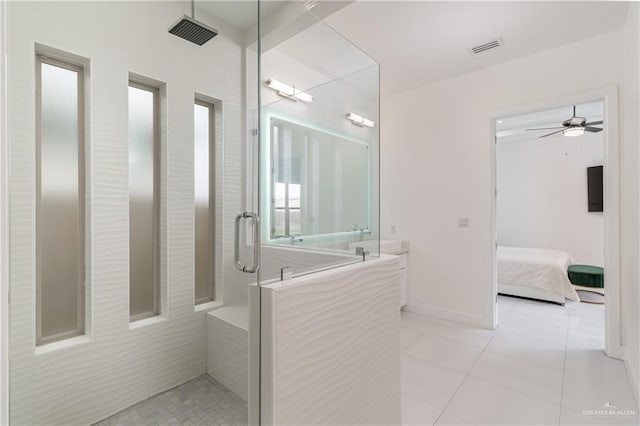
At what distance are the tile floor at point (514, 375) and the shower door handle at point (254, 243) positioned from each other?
1.38m

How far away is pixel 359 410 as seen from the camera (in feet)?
4.59

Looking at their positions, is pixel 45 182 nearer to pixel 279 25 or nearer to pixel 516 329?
pixel 279 25

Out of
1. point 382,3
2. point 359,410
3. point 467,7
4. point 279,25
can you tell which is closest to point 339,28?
point 382,3

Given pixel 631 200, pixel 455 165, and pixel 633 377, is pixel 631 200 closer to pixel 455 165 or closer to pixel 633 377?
pixel 633 377

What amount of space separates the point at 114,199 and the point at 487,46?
3.23 m

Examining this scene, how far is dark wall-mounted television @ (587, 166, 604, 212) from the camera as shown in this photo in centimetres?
512

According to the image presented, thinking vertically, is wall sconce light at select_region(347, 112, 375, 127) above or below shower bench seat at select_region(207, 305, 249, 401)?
above

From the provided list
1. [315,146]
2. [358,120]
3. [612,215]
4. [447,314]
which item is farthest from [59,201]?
[612,215]

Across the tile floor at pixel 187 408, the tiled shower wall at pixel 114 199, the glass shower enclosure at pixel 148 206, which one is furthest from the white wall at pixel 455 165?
the tile floor at pixel 187 408

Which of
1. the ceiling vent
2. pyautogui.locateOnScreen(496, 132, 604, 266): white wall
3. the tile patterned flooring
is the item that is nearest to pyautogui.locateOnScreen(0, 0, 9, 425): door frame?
the tile patterned flooring

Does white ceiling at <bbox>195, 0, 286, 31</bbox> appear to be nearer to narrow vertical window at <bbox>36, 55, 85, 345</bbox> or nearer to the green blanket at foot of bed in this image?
narrow vertical window at <bbox>36, 55, 85, 345</bbox>

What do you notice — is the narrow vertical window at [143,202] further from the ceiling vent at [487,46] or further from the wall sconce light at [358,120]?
the ceiling vent at [487,46]

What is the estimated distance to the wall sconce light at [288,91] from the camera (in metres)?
1.47

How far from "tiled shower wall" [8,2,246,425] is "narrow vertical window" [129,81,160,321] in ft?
0.12
